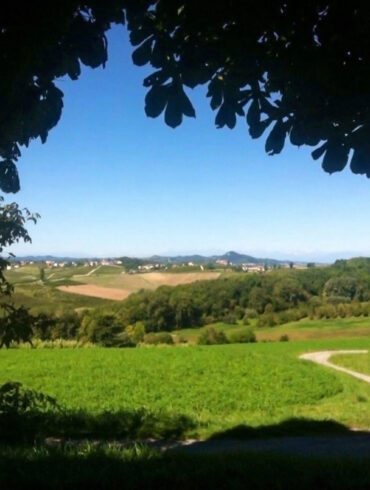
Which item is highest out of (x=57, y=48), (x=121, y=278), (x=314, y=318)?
(x=57, y=48)

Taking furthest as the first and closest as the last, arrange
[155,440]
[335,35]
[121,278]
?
1. [121,278]
2. [155,440]
3. [335,35]

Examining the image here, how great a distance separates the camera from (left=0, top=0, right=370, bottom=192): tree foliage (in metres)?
2.24

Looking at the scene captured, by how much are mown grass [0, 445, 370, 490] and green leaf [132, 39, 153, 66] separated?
286cm

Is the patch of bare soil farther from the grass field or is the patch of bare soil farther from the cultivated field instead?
the grass field

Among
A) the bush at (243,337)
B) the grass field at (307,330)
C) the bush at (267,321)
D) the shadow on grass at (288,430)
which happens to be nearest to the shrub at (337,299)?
the grass field at (307,330)

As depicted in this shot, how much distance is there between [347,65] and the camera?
7.73 ft

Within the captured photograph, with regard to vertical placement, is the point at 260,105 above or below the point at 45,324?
above

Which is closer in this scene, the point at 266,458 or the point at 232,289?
the point at 266,458

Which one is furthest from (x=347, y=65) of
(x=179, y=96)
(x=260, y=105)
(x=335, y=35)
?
(x=179, y=96)

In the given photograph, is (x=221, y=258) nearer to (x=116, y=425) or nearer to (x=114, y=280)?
(x=114, y=280)

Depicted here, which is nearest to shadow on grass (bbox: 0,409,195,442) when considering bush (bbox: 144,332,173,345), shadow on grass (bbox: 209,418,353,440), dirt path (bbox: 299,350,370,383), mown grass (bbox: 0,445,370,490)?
shadow on grass (bbox: 209,418,353,440)

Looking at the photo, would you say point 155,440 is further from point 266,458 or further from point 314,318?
point 314,318

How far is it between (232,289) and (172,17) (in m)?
54.6

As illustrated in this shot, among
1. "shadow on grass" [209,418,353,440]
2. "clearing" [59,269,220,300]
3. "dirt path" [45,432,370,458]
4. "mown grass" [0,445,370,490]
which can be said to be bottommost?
"shadow on grass" [209,418,353,440]
